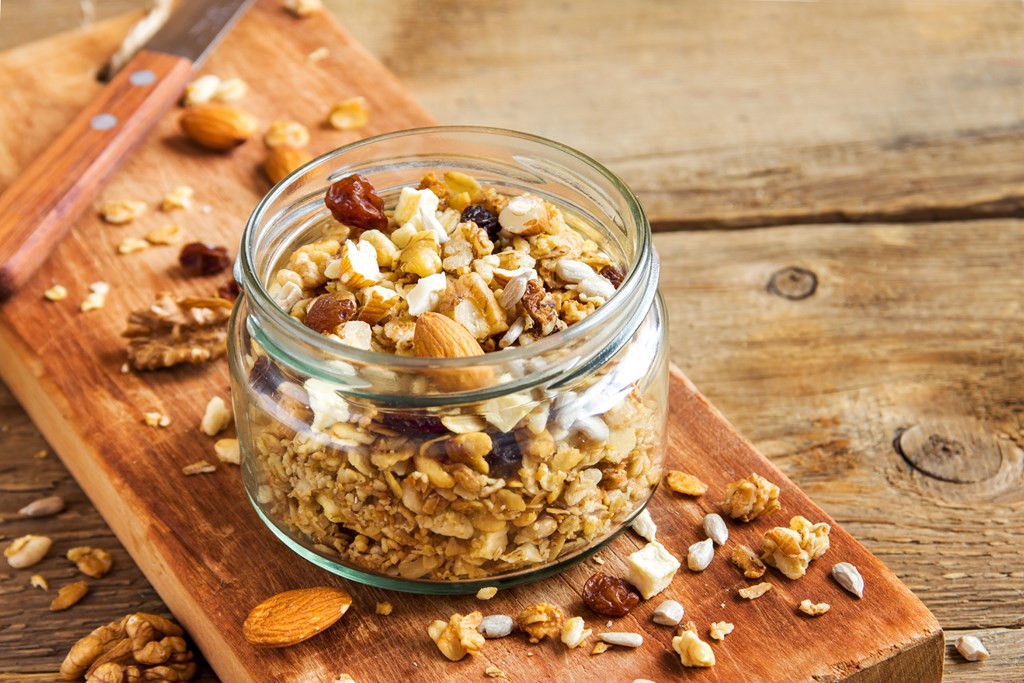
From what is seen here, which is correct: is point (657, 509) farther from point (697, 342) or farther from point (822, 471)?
point (697, 342)

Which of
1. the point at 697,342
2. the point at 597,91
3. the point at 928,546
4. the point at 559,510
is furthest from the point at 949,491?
the point at 597,91

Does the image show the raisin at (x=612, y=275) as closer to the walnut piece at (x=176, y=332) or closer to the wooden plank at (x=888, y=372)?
the wooden plank at (x=888, y=372)

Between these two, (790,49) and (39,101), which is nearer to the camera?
(39,101)

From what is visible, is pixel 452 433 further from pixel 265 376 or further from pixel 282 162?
pixel 282 162

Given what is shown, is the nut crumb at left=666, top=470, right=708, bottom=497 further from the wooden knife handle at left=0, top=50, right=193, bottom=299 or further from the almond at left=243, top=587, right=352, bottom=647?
the wooden knife handle at left=0, top=50, right=193, bottom=299

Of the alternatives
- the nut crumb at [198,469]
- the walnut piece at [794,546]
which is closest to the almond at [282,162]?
the nut crumb at [198,469]

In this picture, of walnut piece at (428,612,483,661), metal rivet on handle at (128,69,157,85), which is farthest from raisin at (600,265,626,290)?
metal rivet on handle at (128,69,157,85)
